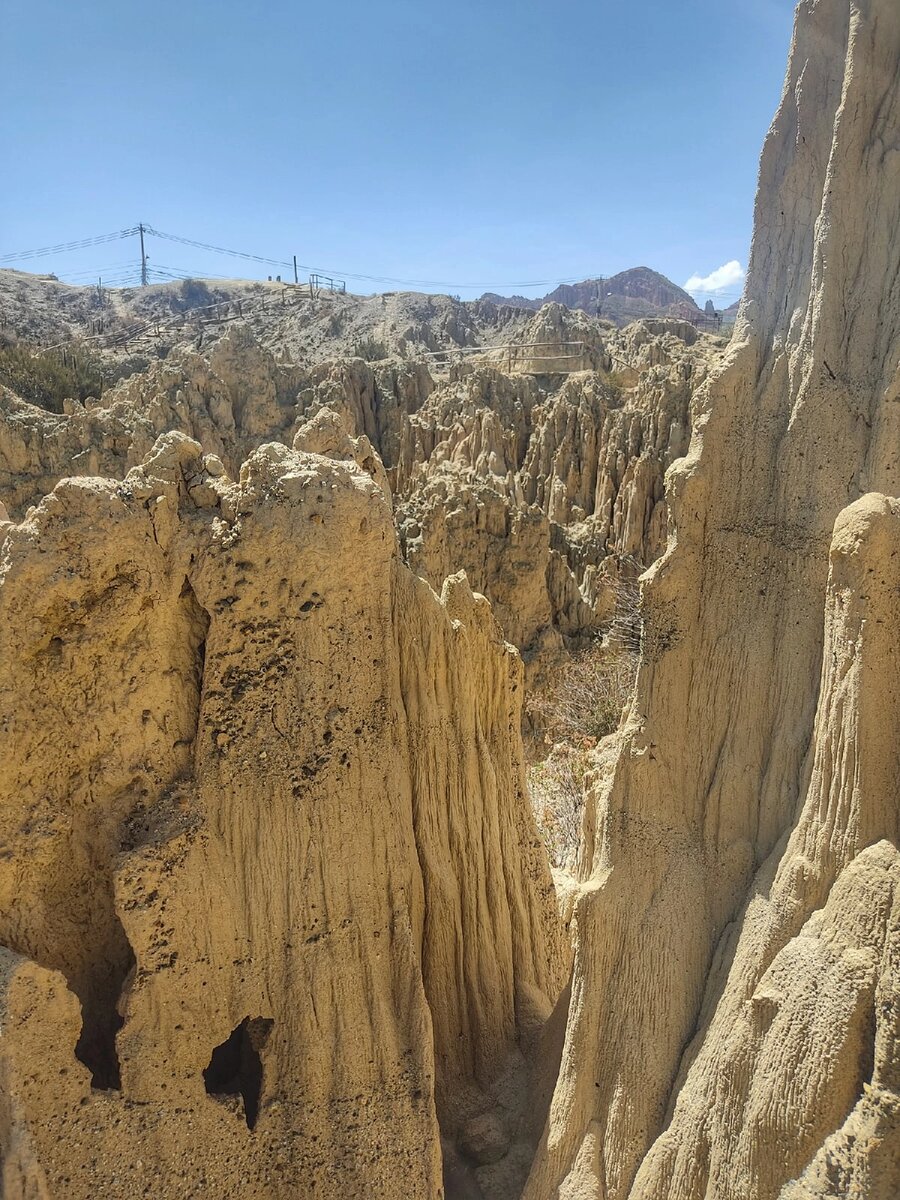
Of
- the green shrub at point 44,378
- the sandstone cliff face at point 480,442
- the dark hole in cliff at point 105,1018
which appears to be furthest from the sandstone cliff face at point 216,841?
the green shrub at point 44,378

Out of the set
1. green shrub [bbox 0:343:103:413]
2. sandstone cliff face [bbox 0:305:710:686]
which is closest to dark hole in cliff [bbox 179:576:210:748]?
sandstone cliff face [bbox 0:305:710:686]

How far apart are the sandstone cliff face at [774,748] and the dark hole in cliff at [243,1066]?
1.81 m

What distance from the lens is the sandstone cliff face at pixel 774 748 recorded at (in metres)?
3.64

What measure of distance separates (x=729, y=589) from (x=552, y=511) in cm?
2470

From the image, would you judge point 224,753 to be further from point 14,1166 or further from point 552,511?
point 552,511

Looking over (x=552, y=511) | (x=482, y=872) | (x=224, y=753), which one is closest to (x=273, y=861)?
(x=224, y=753)

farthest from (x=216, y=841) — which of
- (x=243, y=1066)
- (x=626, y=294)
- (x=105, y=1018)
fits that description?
(x=626, y=294)

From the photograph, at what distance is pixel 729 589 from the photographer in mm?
4918

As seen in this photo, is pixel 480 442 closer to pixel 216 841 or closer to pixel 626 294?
pixel 216 841

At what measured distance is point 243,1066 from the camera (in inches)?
201

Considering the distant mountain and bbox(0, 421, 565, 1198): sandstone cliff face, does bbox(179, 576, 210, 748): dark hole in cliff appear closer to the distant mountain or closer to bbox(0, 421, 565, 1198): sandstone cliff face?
bbox(0, 421, 565, 1198): sandstone cliff face

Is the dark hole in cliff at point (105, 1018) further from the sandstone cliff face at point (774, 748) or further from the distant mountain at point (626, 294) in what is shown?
the distant mountain at point (626, 294)

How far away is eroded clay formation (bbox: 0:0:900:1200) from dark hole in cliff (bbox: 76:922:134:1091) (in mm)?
18

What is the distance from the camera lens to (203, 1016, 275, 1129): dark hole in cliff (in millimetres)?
4805
